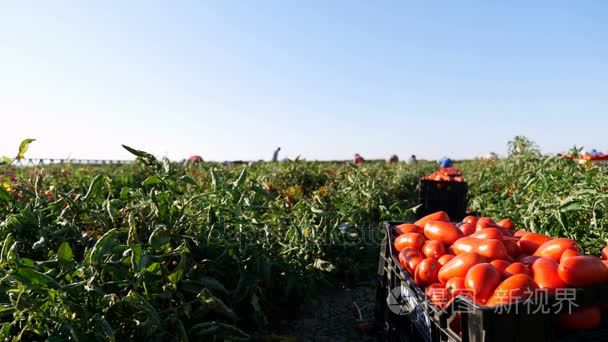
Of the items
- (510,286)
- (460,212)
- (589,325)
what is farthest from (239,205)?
(460,212)

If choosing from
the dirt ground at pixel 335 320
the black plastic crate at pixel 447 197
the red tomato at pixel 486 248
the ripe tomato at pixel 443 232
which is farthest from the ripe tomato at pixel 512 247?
the black plastic crate at pixel 447 197

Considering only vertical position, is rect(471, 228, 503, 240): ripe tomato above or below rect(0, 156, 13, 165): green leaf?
below

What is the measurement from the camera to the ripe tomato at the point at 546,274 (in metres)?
1.63

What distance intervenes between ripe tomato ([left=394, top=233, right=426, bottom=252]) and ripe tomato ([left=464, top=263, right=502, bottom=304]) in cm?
53

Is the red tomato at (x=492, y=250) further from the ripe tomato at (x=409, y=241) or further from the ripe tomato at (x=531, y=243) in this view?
the ripe tomato at (x=409, y=241)

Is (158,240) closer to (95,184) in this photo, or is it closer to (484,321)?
(95,184)

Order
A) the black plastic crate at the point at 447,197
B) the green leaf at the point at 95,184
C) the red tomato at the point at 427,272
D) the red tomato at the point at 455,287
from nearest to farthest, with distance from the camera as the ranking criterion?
1. the red tomato at the point at 455,287
2. the red tomato at the point at 427,272
3. the green leaf at the point at 95,184
4. the black plastic crate at the point at 447,197

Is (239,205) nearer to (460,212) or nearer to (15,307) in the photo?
(15,307)

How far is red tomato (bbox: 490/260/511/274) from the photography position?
178cm

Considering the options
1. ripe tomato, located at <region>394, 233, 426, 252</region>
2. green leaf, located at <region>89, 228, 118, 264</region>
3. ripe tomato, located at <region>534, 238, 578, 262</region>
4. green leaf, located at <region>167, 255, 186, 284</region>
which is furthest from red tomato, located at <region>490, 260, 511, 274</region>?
green leaf, located at <region>89, 228, 118, 264</region>

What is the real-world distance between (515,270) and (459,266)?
21 cm

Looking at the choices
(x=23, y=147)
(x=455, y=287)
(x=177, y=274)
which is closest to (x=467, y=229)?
(x=455, y=287)

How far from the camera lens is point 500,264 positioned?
1.81 metres

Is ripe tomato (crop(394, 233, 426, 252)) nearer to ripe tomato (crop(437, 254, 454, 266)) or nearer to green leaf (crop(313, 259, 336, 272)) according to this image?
ripe tomato (crop(437, 254, 454, 266))
